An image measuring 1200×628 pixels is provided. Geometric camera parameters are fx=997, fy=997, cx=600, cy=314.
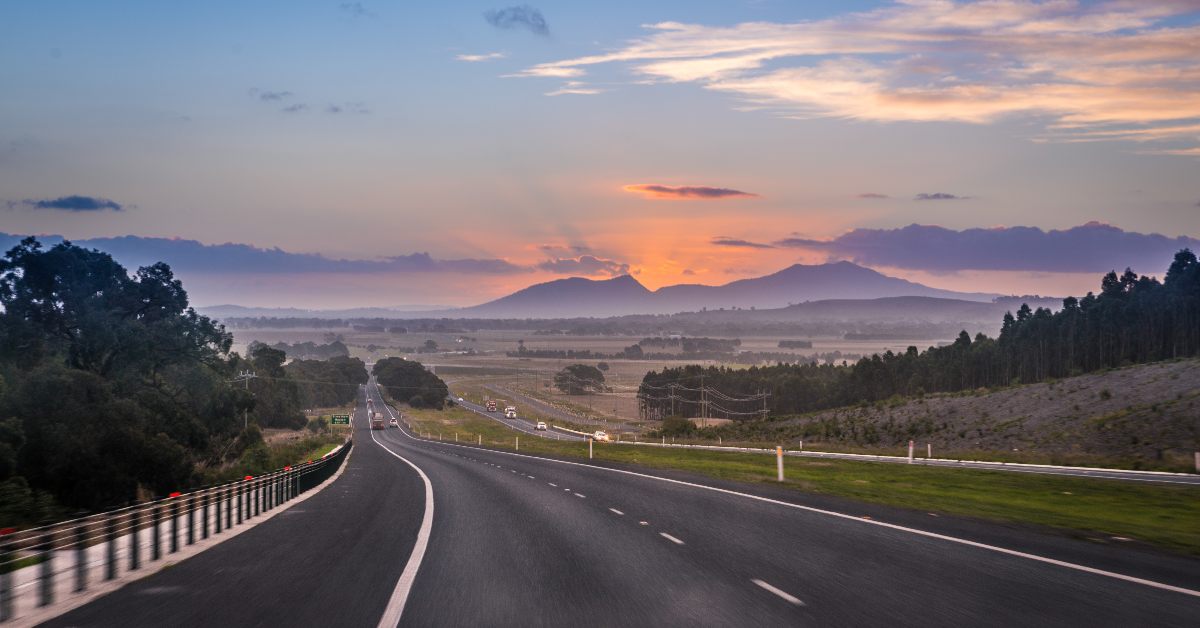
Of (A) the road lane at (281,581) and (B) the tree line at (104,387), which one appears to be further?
(B) the tree line at (104,387)

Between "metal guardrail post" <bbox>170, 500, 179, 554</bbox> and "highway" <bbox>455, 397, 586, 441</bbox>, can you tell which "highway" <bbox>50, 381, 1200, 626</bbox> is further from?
"highway" <bbox>455, 397, 586, 441</bbox>

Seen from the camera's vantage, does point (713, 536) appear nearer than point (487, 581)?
No

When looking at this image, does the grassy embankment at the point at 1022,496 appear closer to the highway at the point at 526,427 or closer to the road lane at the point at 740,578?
the road lane at the point at 740,578

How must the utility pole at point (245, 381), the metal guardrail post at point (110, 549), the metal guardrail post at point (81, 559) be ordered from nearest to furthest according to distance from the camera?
the metal guardrail post at point (81, 559) < the metal guardrail post at point (110, 549) < the utility pole at point (245, 381)

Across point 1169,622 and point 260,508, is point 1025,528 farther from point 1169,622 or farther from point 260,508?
point 260,508

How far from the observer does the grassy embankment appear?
21.2 meters

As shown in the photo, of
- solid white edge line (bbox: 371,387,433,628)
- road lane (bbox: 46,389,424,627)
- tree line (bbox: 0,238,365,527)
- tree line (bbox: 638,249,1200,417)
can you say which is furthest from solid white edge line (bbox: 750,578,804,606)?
tree line (bbox: 638,249,1200,417)

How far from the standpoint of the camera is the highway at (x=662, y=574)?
433 inches

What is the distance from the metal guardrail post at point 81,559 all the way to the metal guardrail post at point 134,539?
1533 mm

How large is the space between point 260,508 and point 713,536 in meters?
13.7

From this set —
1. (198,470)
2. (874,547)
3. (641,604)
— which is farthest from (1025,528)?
(198,470)

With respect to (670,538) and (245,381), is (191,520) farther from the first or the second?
(245,381)

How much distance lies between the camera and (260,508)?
26.5m

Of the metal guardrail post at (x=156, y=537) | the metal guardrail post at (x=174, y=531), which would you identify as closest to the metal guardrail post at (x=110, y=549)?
the metal guardrail post at (x=156, y=537)
